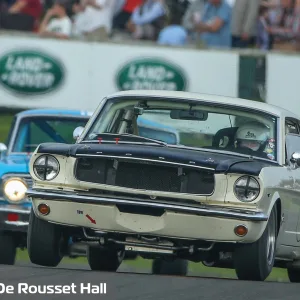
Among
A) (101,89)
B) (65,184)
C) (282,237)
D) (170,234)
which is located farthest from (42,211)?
(101,89)

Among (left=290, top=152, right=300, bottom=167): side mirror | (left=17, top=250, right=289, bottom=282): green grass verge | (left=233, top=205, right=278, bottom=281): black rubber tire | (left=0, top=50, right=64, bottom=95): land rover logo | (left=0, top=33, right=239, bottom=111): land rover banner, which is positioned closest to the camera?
(left=233, top=205, right=278, bottom=281): black rubber tire

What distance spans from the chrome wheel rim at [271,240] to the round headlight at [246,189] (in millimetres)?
394

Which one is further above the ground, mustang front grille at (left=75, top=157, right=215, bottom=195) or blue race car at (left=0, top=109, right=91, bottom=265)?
mustang front grille at (left=75, top=157, right=215, bottom=195)

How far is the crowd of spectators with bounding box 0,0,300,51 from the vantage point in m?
19.0

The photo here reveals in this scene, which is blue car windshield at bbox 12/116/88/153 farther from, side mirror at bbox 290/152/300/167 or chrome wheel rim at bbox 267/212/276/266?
chrome wheel rim at bbox 267/212/276/266

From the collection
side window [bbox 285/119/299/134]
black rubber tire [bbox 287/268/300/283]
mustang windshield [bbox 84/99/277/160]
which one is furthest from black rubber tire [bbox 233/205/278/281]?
black rubber tire [bbox 287/268/300/283]

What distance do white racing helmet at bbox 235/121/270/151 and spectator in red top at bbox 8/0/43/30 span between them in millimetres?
10534

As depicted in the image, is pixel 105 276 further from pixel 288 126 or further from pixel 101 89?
pixel 101 89

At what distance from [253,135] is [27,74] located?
10152 mm

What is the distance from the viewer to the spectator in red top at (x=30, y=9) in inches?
809

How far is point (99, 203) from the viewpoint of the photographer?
9.31 m

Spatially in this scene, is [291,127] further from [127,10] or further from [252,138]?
[127,10]

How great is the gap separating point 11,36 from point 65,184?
10831 mm

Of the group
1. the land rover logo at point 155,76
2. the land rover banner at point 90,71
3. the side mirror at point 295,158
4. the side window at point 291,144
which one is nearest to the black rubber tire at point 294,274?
the side window at point 291,144
